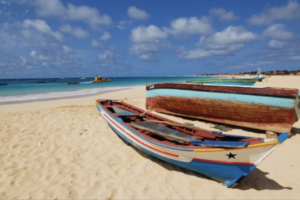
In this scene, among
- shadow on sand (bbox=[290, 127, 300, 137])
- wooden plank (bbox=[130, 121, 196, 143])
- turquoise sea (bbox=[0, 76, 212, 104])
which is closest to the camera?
wooden plank (bbox=[130, 121, 196, 143])

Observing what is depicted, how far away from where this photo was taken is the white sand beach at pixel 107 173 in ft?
10.0

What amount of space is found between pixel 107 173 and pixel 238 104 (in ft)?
16.0

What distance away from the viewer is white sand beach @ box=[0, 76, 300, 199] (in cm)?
305

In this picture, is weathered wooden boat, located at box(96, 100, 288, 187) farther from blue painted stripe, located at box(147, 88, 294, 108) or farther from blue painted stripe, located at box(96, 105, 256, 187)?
blue painted stripe, located at box(147, 88, 294, 108)

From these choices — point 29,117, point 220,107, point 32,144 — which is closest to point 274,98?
point 220,107

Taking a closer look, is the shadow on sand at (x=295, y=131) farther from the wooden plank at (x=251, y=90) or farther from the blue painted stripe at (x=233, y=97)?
the wooden plank at (x=251, y=90)

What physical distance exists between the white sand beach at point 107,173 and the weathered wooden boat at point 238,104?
0.86 metres

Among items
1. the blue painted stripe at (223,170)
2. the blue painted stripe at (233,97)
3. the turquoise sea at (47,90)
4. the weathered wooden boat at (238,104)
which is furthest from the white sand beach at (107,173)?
the turquoise sea at (47,90)

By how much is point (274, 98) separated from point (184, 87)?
10.5 feet

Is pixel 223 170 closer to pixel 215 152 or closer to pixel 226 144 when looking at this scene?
pixel 215 152

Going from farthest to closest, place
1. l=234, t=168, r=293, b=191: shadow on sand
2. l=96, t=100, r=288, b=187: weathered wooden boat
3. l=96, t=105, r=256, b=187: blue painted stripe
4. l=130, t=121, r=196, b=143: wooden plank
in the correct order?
l=130, t=121, r=196, b=143: wooden plank < l=234, t=168, r=293, b=191: shadow on sand < l=96, t=105, r=256, b=187: blue painted stripe < l=96, t=100, r=288, b=187: weathered wooden boat

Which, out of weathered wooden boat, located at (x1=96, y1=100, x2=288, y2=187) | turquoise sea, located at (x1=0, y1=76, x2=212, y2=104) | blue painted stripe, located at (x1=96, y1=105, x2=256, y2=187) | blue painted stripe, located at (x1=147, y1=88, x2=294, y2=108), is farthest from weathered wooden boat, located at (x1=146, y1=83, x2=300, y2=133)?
turquoise sea, located at (x1=0, y1=76, x2=212, y2=104)

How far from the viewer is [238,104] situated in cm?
578

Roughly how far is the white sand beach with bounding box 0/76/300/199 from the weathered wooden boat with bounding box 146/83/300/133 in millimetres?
861
